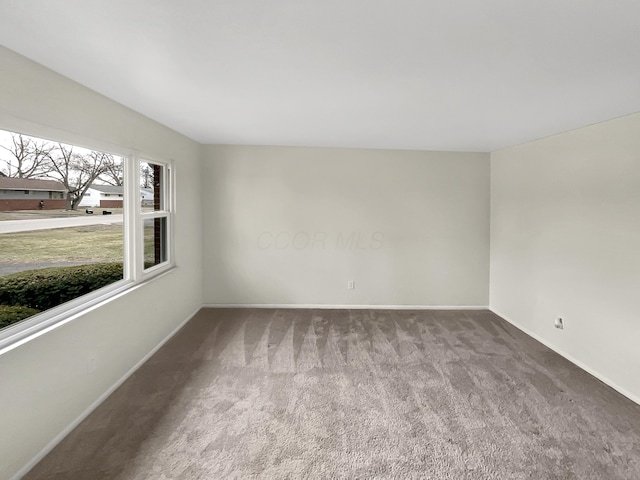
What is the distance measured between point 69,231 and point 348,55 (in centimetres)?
233

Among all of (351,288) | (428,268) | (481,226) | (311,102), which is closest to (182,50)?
(311,102)

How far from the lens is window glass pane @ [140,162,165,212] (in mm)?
3145

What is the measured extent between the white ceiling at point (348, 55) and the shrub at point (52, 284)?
1.30m

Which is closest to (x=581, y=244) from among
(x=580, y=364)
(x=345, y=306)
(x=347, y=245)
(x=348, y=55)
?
(x=580, y=364)

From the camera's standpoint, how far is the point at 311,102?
239cm

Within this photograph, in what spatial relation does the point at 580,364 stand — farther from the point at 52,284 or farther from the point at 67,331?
the point at 52,284

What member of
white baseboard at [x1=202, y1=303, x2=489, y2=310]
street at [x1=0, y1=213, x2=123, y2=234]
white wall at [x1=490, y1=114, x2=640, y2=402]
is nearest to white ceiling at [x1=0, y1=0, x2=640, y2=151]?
white wall at [x1=490, y1=114, x2=640, y2=402]

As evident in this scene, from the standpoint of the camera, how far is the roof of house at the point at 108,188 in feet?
8.23

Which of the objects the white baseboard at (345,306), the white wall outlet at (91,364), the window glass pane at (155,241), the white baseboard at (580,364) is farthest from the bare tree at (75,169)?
the white baseboard at (580,364)

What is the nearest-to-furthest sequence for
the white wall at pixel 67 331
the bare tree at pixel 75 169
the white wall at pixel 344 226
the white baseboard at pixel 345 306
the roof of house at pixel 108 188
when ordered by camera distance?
the white wall at pixel 67 331
the bare tree at pixel 75 169
the roof of house at pixel 108 188
the white wall at pixel 344 226
the white baseboard at pixel 345 306

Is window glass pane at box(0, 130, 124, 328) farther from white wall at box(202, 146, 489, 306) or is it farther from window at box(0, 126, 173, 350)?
white wall at box(202, 146, 489, 306)

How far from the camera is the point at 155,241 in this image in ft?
11.3

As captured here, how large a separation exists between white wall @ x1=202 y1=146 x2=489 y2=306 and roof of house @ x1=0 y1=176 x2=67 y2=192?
2.26 meters

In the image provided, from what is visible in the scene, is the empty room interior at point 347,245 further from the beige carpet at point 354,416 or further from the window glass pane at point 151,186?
the window glass pane at point 151,186
